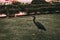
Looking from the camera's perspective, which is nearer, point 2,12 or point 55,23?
point 55,23

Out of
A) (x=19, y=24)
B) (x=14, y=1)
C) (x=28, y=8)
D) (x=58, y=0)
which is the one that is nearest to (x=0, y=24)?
(x=19, y=24)

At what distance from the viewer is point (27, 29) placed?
19.6m

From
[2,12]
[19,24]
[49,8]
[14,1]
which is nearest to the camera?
[19,24]

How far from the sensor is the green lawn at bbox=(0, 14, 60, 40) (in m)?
17.2

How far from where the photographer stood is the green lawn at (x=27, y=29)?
1721 cm

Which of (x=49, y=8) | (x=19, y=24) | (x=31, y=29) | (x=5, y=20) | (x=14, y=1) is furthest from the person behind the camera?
(x=14, y=1)

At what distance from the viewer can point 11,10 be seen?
25828 mm

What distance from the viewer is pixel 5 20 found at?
23.9 m

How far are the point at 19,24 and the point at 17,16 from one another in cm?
412

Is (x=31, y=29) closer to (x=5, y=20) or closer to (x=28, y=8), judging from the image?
(x=5, y=20)

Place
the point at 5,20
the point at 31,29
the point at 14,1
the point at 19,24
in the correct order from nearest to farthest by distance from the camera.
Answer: the point at 31,29
the point at 19,24
the point at 5,20
the point at 14,1

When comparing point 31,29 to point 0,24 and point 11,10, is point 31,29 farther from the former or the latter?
point 11,10

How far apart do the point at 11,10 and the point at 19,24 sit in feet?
14.3

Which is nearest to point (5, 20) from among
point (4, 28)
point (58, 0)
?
point (4, 28)
